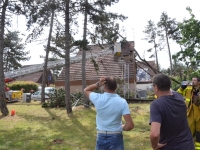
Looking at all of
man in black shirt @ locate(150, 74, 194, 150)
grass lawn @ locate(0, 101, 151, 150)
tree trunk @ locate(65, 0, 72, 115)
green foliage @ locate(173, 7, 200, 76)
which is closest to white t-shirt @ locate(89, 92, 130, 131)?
man in black shirt @ locate(150, 74, 194, 150)

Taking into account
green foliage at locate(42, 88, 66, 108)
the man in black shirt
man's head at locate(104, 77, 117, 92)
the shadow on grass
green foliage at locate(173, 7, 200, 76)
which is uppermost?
green foliage at locate(173, 7, 200, 76)

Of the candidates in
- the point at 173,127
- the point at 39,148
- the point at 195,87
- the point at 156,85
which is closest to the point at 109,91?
the point at 156,85

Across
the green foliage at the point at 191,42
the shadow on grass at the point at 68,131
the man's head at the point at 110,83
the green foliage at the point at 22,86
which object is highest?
the green foliage at the point at 191,42

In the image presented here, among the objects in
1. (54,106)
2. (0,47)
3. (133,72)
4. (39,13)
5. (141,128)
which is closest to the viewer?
(141,128)

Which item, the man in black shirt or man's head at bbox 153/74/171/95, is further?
man's head at bbox 153/74/171/95

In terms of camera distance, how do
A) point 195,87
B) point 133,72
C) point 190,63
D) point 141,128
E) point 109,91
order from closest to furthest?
1. point 109,91
2. point 195,87
3. point 190,63
4. point 141,128
5. point 133,72

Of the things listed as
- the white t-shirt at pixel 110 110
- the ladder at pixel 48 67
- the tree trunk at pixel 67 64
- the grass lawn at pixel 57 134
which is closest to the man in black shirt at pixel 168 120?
the white t-shirt at pixel 110 110

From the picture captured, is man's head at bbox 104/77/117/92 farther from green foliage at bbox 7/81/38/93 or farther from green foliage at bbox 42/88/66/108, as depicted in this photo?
green foliage at bbox 7/81/38/93

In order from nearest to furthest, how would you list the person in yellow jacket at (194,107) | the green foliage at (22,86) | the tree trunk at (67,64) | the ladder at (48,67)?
1. the person in yellow jacket at (194,107)
2. the tree trunk at (67,64)
3. the ladder at (48,67)
4. the green foliage at (22,86)

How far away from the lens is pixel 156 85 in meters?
2.77

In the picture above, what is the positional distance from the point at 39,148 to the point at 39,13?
9256 millimetres

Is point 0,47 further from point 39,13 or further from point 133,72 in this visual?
point 133,72

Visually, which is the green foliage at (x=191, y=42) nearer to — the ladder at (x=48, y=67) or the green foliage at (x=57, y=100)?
the green foliage at (x=57, y=100)

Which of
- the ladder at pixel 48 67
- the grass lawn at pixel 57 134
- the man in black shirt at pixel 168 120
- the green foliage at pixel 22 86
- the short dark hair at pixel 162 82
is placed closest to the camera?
the man in black shirt at pixel 168 120
